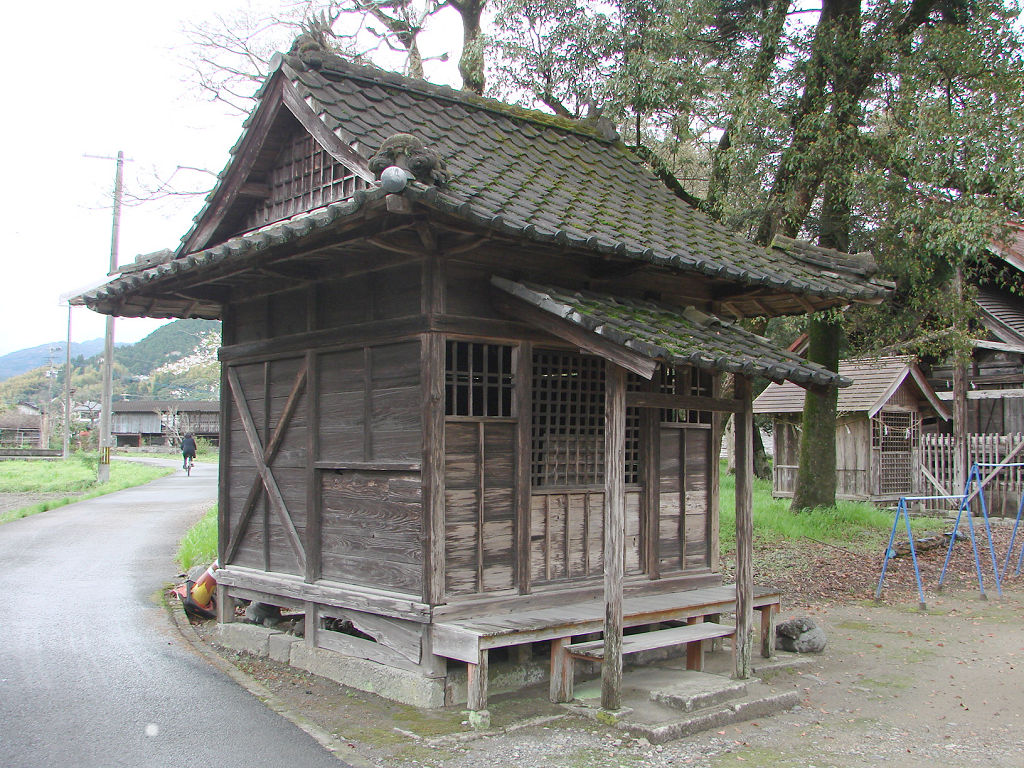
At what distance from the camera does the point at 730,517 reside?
17.5m

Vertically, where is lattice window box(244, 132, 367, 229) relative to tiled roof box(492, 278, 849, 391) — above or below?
above

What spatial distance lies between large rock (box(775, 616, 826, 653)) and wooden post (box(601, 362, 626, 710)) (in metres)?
3.37

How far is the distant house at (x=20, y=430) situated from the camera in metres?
69.9

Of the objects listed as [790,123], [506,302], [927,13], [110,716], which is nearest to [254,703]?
[110,716]

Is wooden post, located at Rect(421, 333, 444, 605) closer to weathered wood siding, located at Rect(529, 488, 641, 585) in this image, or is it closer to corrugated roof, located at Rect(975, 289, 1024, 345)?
weathered wood siding, located at Rect(529, 488, 641, 585)

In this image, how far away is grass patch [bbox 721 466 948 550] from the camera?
16.6m

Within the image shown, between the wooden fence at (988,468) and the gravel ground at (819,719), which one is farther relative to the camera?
the wooden fence at (988,468)

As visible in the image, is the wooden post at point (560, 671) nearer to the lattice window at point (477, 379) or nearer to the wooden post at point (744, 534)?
the wooden post at point (744, 534)

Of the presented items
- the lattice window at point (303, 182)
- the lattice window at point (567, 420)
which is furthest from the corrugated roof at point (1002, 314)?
the lattice window at point (303, 182)

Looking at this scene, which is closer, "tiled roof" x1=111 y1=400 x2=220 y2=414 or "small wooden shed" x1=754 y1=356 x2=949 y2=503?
"small wooden shed" x1=754 y1=356 x2=949 y2=503

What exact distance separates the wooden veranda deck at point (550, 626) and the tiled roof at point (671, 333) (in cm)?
237

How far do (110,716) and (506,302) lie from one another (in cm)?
467

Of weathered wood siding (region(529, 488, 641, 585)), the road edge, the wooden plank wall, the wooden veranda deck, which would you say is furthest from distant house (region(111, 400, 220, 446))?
the wooden veranda deck

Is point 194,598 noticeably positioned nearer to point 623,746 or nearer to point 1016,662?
point 623,746
